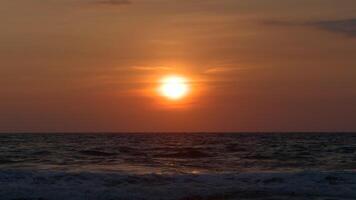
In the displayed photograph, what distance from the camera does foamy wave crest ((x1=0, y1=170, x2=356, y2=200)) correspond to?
66.1 feet

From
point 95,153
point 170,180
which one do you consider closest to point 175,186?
point 170,180

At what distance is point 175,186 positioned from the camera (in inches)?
872

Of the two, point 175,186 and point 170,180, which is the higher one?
point 170,180

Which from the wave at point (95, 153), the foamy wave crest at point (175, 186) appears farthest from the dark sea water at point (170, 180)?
the wave at point (95, 153)

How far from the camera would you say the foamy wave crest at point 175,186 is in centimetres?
2014

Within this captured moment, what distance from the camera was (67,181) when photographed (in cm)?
2298

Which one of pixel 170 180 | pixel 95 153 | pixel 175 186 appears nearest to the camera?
pixel 175 186

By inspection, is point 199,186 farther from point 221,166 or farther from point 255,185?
point 221,166

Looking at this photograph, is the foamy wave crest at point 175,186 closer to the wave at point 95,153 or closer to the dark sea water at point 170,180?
the dark sea water at point 170,180

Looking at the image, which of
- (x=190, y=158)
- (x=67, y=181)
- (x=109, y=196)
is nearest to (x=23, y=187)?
(x=67, y=181)

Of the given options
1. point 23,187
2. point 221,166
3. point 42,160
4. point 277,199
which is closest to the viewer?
point 277,199

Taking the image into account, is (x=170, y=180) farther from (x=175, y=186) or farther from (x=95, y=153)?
(x=95, y=153)

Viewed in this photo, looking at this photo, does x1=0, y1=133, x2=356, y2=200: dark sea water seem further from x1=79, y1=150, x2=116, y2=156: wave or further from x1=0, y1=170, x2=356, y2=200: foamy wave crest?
x1=79, y1=150, x2=116, y2=156: wave

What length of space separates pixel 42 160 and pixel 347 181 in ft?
56.4
